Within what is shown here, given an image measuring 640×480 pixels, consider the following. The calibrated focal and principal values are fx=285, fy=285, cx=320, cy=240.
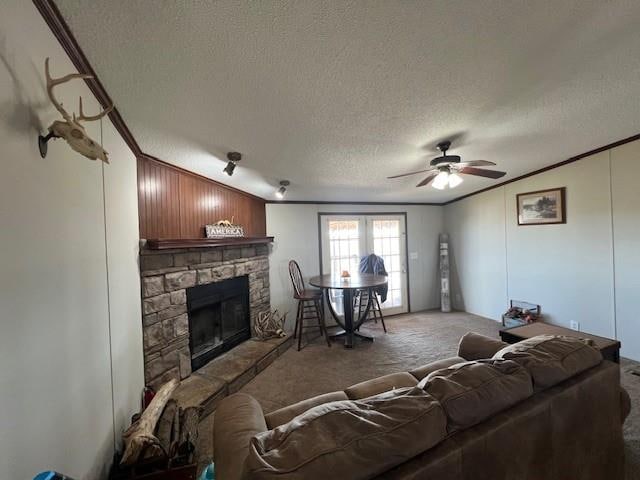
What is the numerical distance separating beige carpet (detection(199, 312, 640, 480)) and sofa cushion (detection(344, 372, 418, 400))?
1.10m

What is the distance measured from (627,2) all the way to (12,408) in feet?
9.88

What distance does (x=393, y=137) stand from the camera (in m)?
2.50

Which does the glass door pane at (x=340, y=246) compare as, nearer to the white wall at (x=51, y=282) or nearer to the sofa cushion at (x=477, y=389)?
the white wall at (x=51, y=282)

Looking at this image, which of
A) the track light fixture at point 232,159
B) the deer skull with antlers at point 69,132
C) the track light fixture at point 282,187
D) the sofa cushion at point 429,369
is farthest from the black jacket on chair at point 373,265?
the deer skull with antlers at point 69,132

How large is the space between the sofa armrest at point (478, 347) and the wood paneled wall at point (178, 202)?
261 centimetres

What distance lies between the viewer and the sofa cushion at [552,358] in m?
1.16

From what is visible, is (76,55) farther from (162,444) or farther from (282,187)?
(282,187)

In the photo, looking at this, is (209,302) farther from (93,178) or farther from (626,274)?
(626,274)

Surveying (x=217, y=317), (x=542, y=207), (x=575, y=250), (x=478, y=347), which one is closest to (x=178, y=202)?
(x=217, y=317)

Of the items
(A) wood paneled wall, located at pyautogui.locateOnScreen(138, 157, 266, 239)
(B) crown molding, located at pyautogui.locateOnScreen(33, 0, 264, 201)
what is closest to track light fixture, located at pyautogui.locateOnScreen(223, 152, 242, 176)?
(A) wood paneled wall, located at pyautogui.locateOnScreen(138, 157, 266, 239)

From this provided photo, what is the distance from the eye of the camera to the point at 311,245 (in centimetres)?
467

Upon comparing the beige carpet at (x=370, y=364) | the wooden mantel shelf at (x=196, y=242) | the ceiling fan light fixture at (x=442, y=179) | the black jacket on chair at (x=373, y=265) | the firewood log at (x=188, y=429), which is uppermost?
the ceiling fan light fixture at (x=442, y=179)

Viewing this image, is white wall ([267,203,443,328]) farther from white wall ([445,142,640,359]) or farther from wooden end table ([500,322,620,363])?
wooden end table ([500,322,620,363])

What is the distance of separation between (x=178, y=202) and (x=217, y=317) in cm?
140
